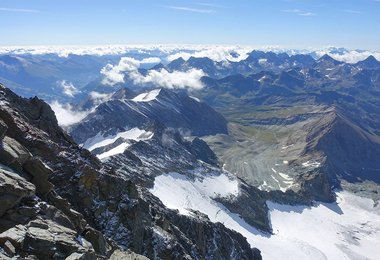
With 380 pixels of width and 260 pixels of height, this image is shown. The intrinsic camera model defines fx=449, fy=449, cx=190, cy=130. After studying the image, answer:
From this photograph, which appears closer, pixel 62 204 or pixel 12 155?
pixel 12 155

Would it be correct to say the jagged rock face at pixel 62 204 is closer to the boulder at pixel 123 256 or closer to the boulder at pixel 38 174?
the boulder at pixel 38 174

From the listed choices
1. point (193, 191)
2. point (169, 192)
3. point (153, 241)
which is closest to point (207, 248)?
point (153, 241)

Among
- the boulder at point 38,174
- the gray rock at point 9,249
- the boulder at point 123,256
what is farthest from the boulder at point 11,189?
the boulder at point 123,256

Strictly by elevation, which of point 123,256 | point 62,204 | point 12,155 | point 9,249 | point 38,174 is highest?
point 12,155

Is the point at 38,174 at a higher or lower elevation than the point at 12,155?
lower

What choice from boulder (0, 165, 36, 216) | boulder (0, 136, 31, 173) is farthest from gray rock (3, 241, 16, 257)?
boulder (0, 136, 31, 173)

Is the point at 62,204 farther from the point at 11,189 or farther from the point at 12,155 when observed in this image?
the point at 11,189

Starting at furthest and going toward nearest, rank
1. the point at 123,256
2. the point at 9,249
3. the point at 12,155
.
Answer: the point at 123,256 → the point at 12,155 → the point at 9,249

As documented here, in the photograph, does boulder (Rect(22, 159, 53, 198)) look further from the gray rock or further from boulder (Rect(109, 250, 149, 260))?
the gray rock

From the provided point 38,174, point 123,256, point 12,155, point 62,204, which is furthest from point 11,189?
point 123,256
